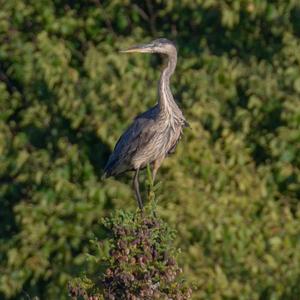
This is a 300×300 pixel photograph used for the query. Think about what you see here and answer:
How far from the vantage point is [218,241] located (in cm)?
1003

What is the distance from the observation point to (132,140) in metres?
8.27

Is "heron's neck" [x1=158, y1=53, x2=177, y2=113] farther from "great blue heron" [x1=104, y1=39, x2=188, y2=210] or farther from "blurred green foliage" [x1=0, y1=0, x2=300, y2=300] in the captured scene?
"blurred green foliage" [x1=0, y1=0, x2=300, y2=300]

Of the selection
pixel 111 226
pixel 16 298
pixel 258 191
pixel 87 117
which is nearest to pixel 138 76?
pixel 87 117

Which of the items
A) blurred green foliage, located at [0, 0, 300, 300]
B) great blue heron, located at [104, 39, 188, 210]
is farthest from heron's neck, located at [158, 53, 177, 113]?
blurred green foliage, located at [0, 0, 300, 300]

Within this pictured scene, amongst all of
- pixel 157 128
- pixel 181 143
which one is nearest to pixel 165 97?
pixel 157 128

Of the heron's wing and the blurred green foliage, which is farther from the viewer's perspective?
the blurred green foliage

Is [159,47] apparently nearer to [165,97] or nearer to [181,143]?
[165,97]

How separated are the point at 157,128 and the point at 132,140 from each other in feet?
0.76

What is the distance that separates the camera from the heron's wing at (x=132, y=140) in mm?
8188

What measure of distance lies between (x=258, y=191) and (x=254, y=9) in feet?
4.85

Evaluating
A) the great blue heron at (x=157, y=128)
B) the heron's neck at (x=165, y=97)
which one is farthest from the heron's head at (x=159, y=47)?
the heron's neck at (x=165, y=97)

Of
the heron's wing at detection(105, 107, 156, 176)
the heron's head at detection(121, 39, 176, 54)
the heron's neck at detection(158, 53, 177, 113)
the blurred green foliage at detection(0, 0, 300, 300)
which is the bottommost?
the blurred green foliage at detection(0, 0, 300, 300)

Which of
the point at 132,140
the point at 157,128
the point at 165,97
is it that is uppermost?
the point at 165,97

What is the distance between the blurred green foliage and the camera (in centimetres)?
997
